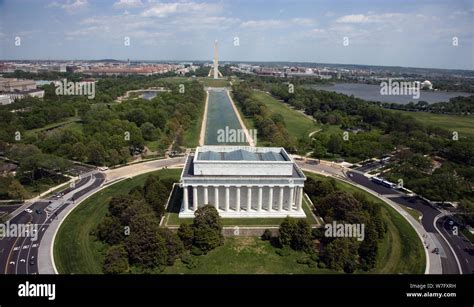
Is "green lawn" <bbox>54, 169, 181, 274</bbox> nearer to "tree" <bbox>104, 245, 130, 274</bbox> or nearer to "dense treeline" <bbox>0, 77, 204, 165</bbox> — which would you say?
"tree" <bbox>104, 245, 130, 274</bbox>

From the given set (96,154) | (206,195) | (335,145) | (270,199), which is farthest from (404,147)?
(96,154)

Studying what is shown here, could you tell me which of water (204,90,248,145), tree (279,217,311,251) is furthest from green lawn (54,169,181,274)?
water (204,90,248,145)

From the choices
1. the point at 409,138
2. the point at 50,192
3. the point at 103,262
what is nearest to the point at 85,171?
the point at 50,192

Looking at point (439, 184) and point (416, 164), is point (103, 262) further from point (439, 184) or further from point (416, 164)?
point (416, 164)

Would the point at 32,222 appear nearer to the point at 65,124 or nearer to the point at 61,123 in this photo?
the point at 65,124

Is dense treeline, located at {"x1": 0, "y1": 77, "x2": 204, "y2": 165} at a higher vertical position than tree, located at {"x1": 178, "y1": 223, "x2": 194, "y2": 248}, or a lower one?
higher

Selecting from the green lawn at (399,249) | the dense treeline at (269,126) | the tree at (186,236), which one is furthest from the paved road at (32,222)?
the dense treeline at (269,126)
